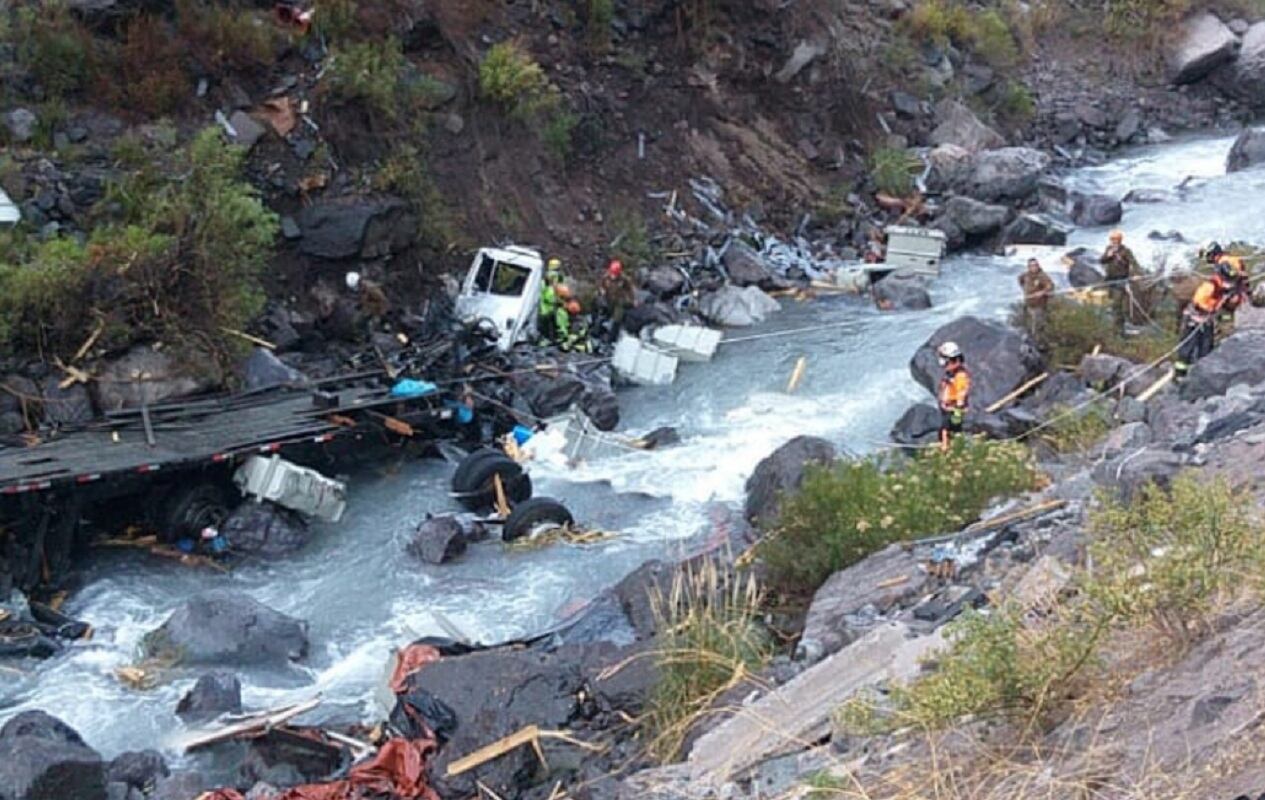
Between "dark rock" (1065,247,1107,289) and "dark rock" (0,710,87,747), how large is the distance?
1454cm

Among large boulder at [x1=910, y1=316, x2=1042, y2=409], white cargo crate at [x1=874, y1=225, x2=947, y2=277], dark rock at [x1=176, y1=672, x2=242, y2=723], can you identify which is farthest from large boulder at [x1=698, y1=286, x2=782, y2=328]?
dark rock at [x1=176, y1=672, x2=242, y2=723]

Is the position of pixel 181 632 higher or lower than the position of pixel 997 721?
lower

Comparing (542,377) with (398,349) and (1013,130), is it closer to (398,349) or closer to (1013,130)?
(398,349)

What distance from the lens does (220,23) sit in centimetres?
2088

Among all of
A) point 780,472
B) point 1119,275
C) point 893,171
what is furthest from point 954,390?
point 893,171

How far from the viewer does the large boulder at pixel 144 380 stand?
16.0 metres

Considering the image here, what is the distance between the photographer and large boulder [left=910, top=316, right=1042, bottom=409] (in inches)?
705

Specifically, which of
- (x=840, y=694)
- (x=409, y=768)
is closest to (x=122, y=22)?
(x=409, y=768)

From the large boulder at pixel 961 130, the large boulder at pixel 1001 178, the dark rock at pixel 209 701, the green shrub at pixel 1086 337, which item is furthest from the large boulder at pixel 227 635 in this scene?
the large boulder at pixel 961 130

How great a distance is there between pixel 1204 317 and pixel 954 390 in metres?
3.21

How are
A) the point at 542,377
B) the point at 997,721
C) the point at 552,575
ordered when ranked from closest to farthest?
the point at 997,721 → the point at 552,575 → the point at 542,377

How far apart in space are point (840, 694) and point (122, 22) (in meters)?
15.7

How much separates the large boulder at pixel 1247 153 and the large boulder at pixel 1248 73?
561 cm

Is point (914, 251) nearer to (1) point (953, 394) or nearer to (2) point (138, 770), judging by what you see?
(1) point (953, 394)
